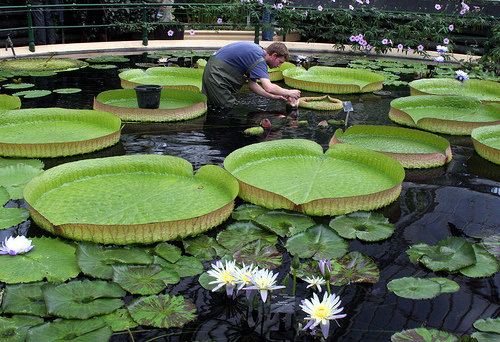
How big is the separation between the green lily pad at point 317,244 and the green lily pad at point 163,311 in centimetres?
66

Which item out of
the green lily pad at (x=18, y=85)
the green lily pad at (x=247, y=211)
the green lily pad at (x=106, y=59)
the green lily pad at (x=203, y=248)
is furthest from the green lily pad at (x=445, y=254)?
the green lily pad at (x=106, y=59)

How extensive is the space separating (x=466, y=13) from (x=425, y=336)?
9.67 m

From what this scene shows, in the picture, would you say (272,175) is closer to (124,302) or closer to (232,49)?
(124,302)

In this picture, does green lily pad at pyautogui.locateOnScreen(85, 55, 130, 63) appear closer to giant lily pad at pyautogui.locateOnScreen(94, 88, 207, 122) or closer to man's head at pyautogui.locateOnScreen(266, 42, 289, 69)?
giant lily pad at pyautogui.locateOnScreen(94, 88, 207, 122)

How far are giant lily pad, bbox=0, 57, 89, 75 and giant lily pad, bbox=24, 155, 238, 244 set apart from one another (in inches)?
187

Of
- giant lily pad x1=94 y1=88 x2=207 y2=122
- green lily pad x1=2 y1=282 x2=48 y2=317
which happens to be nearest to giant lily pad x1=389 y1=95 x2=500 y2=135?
giant lily pad x1=94 y1=88 x2=207 y2=122

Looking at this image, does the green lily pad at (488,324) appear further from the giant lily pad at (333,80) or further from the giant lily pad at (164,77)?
the giant lily pad at (333,80)

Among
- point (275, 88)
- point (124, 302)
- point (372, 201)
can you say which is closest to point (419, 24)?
point (275, 88)

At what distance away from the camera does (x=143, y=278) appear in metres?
2.22

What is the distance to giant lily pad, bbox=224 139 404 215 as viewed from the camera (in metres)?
2.90

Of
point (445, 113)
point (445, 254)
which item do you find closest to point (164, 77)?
point (445, 113)

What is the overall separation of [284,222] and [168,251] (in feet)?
2.27

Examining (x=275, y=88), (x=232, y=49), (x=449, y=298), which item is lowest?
(x=449, y=298)

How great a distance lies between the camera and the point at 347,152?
363cm
